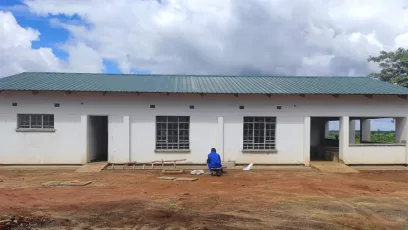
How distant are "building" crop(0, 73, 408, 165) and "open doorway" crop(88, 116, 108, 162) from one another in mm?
97

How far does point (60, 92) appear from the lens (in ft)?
54.6

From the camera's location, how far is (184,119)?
17.1 m

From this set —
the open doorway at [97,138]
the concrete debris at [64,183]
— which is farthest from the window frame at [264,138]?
the concrete debris at [64,183]

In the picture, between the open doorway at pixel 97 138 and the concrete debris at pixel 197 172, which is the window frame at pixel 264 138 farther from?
the open doorway at pixel 97 138

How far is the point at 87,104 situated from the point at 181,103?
4248mm

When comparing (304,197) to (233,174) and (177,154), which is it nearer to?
(233,174)

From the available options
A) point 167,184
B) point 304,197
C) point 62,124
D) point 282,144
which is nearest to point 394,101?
point 282,144

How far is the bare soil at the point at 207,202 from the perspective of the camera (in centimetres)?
738

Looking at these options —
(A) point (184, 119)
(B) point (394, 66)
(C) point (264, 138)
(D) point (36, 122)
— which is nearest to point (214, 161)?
(A) point (184, 119)

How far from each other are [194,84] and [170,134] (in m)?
2.78

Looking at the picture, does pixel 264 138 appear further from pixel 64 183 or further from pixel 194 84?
pixel 64 183

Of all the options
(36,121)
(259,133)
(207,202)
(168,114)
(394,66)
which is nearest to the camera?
(207,202)

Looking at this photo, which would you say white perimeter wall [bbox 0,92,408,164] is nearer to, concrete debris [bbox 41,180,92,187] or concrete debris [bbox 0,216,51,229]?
concrete debris [bbox 41,180,92,187]

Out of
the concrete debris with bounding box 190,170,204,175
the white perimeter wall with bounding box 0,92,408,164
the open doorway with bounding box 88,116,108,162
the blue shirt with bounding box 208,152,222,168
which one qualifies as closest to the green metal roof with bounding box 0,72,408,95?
the white perimeter wall with bounding box 0,92,408,164
